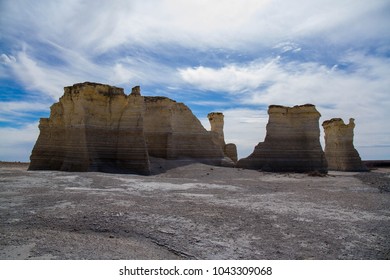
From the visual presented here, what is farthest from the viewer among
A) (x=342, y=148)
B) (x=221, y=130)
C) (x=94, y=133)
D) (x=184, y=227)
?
(x=221, y=130)

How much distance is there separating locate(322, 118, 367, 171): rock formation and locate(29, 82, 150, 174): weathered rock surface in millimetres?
21344

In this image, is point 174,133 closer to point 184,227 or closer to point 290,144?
point 290,144

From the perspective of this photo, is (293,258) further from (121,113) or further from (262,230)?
(121,113)

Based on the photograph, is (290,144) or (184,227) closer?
(184,227)

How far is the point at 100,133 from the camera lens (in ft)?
63.4

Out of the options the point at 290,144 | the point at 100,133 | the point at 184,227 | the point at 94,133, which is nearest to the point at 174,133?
the point at 100,133

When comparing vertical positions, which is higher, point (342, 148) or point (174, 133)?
point (174, 133)

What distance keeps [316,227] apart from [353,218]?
4.57 feet

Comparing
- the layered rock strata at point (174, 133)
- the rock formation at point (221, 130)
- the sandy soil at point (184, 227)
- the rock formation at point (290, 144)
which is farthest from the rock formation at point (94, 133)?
the rock formation at point (221, 130)

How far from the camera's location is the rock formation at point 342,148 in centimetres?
3114

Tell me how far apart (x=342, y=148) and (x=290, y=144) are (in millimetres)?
9401

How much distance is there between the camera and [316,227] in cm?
605

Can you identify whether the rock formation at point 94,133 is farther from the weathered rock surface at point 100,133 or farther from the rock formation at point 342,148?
the rock formation at point 342,148
